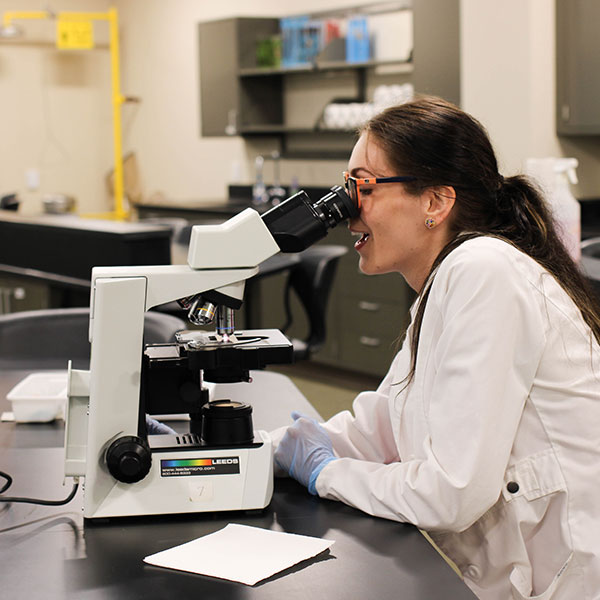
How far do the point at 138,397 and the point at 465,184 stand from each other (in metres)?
0.55

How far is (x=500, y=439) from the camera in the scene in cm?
120

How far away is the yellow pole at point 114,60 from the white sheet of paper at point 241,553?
638cm

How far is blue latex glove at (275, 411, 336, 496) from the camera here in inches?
53.5

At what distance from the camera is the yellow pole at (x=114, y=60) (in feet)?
23.5

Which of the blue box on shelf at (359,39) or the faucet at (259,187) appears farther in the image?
the faucet at (259,187)

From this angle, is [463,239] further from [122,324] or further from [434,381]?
[122,324]

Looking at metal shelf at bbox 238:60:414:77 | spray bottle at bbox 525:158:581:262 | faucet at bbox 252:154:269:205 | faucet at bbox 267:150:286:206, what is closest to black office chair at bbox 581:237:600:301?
spray bottle at bbox 525:158:581:262

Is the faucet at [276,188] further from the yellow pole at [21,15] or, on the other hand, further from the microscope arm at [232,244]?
the microscope arm at [232,244]

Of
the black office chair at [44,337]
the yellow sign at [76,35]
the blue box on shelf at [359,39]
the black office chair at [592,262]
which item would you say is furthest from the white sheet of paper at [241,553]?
the yellow sign at [76,35]

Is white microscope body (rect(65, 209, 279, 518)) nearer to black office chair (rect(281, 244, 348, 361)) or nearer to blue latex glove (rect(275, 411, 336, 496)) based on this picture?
blue latex glove (rect(275, 411, 336, 496))

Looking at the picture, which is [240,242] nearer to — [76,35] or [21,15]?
[76,35]

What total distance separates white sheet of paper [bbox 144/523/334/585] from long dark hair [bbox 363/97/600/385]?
0.32 m

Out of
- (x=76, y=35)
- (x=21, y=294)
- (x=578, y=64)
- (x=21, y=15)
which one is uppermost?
(x=21, y=15)

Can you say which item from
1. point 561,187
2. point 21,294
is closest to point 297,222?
point 561,187
